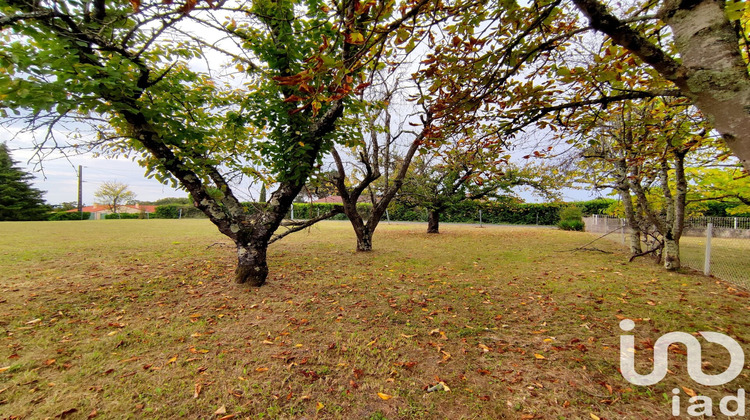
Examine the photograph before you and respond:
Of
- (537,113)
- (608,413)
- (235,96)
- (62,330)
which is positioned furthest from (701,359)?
(235,96)

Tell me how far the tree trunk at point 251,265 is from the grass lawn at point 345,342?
21 centimetres

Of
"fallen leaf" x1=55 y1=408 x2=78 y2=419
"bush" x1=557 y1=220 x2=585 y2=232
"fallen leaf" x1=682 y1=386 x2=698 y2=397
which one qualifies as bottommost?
"fallen leaf" x1=55 y1=408 x2=78 y2=419

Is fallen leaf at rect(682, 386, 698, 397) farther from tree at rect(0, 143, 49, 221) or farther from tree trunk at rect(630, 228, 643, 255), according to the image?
tree at rect(0, 143, 49, 221)

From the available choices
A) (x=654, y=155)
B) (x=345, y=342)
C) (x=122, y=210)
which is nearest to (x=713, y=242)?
(x=654, y=155)

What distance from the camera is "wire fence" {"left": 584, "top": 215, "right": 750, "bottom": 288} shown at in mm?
5410

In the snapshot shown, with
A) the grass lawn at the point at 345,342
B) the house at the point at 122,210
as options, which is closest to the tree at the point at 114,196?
the house at the point at 122,210

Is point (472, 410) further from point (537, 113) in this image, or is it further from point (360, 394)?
point (537, 113)

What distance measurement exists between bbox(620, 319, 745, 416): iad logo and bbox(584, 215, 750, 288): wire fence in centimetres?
327

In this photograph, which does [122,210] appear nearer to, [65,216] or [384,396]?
[65,216]

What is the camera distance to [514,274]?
18.8 feet

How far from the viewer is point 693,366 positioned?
95.1 inches

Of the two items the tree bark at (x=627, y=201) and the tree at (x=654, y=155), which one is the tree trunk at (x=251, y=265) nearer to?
the tree at (x=654, y=155)

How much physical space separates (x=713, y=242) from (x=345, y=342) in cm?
1682

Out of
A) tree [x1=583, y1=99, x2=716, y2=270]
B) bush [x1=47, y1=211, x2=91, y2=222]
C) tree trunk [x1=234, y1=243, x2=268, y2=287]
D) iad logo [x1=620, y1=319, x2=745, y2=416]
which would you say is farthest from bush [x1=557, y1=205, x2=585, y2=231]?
bush [x1=47, y1=211, x2=91, y2=222]
